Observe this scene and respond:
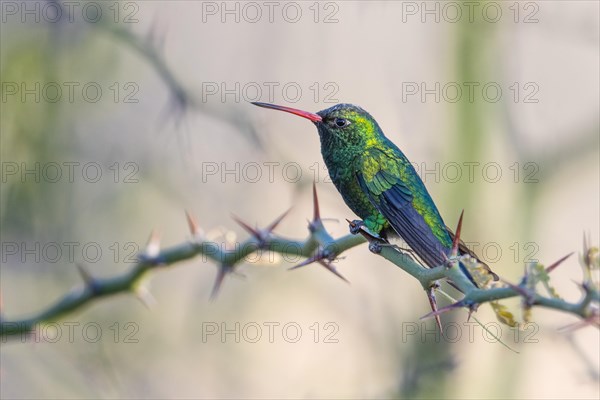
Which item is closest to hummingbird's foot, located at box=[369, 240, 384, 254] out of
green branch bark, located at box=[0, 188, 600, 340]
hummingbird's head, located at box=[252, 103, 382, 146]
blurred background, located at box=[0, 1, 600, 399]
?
green branch bark, located at box=[0, 188, 600, 340]

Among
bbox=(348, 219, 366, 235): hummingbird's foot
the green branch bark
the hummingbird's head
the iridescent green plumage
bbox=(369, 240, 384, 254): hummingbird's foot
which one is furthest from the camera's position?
the hummingbird's head

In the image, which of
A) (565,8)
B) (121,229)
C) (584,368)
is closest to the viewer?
(584,368)

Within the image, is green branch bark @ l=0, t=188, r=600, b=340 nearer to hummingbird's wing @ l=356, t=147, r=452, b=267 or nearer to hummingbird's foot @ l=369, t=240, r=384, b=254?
hummingbird's foot @ l=369, t=240, r=384, b=254

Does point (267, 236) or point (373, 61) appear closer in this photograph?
point (267, 236)

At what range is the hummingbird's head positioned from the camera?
5734 mm

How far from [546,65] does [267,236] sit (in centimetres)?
644

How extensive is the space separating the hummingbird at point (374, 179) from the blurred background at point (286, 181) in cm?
81

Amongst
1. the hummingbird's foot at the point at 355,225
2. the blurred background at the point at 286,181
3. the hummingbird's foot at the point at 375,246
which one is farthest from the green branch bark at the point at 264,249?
the blurred background at the point at 286,181

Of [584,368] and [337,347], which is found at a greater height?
[584,368]

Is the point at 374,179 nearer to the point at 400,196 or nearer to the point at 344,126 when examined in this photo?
the point at 400,196

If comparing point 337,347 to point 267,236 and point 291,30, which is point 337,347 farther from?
point 267,236

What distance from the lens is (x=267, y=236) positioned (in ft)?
11.5

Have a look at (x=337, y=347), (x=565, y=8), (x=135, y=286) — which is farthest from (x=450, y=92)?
(x=135, y=286)

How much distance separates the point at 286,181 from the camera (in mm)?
7402
